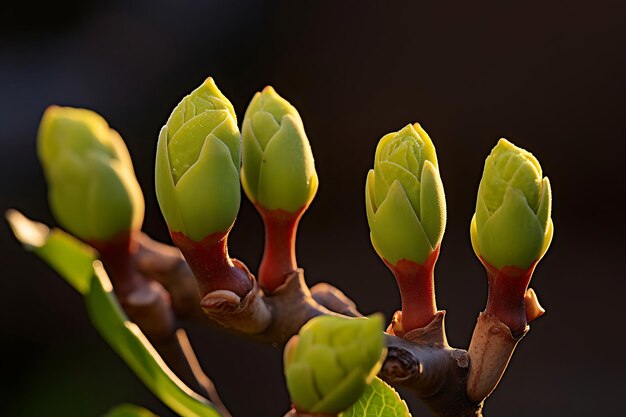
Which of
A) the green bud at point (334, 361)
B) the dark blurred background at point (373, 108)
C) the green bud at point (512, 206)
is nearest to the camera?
the green bud at point (334, 361)

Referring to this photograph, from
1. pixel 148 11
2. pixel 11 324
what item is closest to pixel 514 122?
pixel 148 11

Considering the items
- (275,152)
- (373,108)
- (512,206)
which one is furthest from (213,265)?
Answer: (373,108)

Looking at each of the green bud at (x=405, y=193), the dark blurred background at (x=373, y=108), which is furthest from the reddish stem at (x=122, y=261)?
the dark blurred background at (x=373, y=108)

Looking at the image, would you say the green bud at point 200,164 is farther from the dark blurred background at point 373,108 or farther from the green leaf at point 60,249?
the dark blurred background at point 373,108

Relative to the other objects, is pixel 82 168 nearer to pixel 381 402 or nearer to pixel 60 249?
pixel 60 249

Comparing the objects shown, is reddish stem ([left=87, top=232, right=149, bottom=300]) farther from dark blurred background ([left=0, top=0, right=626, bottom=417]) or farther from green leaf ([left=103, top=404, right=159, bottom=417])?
dark blurred background ([left=0, top=0, right=626, bottom=417])

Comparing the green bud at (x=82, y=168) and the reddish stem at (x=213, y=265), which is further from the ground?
the green bud at (x=82, y=168)

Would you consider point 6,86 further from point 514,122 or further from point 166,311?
point 166,311
